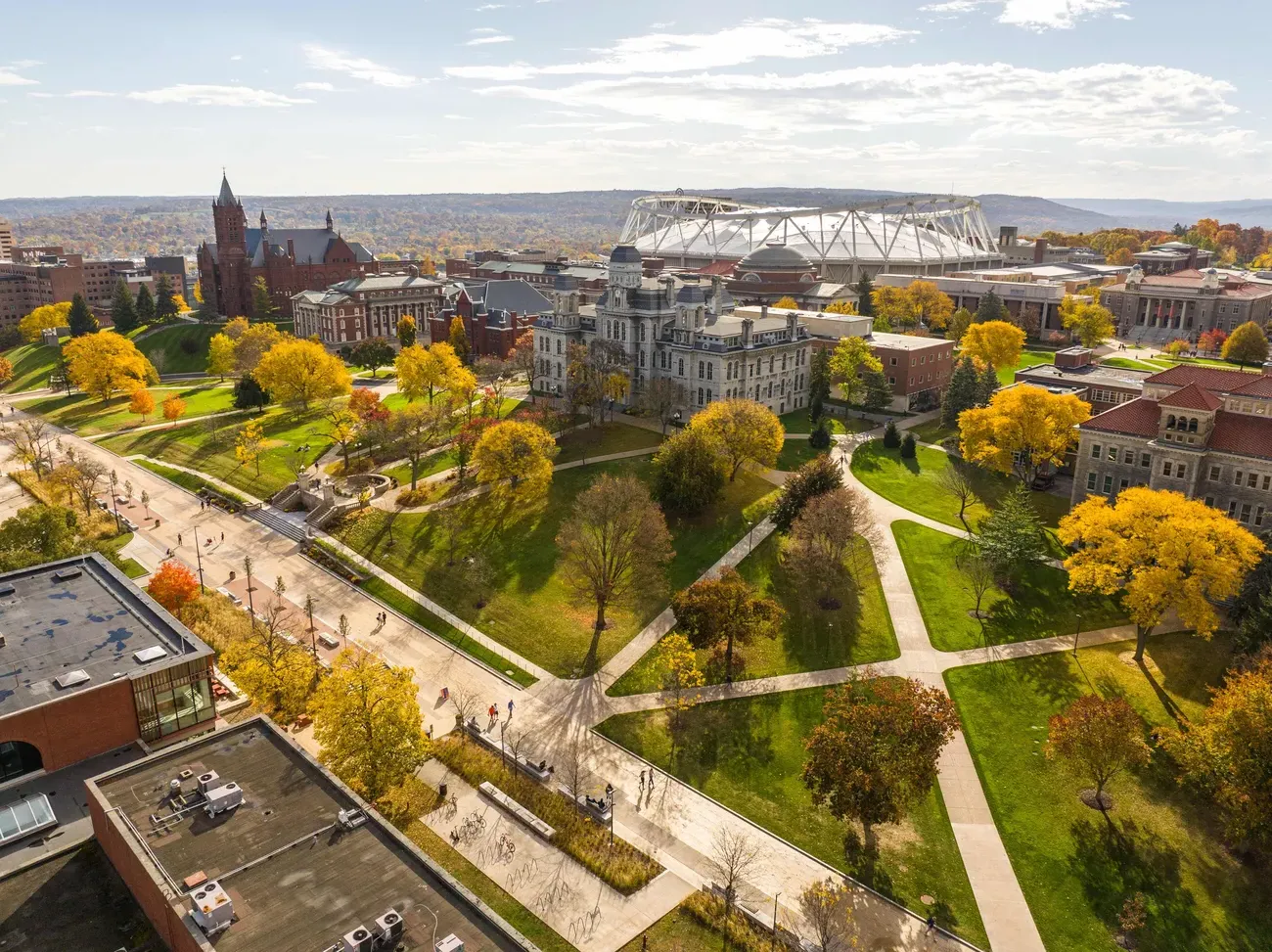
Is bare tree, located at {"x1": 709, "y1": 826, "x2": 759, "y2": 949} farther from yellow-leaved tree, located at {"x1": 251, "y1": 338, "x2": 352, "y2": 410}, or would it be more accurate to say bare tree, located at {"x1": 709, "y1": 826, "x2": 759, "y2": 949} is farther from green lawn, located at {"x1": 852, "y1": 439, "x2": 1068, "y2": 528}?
yellow-leaved tree, located at {"x1": 251, "y1": 338, "x2": 352, "y2": 410}

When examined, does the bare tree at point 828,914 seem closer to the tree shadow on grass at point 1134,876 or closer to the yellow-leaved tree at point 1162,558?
the tree shadow on grass at point 1134,876

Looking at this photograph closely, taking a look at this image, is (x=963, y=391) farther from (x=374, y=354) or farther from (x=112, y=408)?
(x=112, y=408)

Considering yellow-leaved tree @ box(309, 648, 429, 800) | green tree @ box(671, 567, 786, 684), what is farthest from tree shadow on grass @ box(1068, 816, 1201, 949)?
yellow-leaved tree @ box(309, 648, 429, 800)

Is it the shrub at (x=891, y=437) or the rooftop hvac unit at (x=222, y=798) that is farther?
the shrub at (x=891, y=437)

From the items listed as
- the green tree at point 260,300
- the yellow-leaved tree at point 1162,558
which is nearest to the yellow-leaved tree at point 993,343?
the yellow-leaved tree at point 1162,558

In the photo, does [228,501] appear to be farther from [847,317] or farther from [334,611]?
[847,317]
